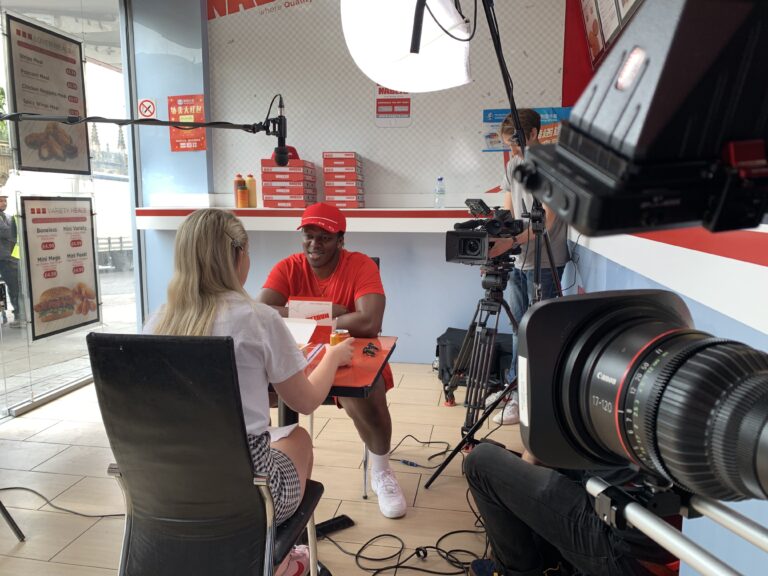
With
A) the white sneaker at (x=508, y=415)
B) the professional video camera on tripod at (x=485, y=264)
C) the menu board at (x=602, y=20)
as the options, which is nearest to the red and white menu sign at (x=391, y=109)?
the menu board at (x=602, y=20)

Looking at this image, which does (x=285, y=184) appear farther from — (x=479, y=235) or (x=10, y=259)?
(x=479, y=235)

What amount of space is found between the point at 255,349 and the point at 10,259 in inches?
104

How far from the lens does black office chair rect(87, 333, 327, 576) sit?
1.06 metres

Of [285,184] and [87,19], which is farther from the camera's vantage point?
[285,184]

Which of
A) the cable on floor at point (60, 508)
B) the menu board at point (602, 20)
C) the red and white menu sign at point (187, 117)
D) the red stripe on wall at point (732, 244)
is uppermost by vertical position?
the menu board at point (602, 20)

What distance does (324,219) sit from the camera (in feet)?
7.37

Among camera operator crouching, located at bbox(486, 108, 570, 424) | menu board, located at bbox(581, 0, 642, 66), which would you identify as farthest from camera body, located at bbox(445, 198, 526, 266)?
menu board, located at bbox(581, 0, 642, 66)

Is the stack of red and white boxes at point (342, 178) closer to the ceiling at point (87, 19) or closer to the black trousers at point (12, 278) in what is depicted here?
the ceiling at point (87, 19)

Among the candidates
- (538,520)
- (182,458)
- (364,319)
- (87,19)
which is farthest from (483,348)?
(87,19)

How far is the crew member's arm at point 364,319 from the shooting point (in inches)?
84.1

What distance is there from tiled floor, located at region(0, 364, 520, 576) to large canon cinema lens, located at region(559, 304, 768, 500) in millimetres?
1578

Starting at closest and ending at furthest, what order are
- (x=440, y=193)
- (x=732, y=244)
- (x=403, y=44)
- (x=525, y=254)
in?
(x=732, y=244) < (x=403, y=44) < (x=525, y=254) < (x=440, y=193)

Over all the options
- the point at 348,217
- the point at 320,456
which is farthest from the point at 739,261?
the point at 348,217

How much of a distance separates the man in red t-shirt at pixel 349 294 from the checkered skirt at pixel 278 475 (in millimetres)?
672
